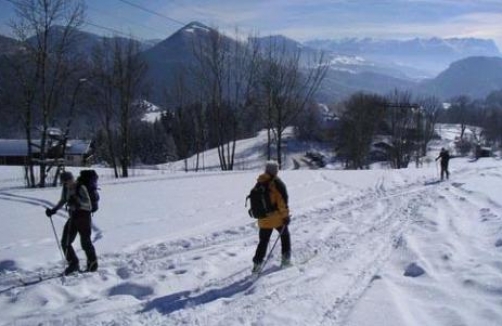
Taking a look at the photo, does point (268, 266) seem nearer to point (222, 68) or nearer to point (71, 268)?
point (71, 268)

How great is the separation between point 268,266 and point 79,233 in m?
3.44

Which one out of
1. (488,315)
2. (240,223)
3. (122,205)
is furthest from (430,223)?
(122,205)

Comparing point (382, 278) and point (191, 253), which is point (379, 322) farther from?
point (191, 253)

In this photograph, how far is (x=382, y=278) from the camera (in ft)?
26.6

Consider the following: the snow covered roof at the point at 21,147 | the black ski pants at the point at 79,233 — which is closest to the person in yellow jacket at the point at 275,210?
the black ski pants at the point at 79,233

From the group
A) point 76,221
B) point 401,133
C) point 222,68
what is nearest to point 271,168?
point 76,221

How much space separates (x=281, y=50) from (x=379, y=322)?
1529 inches

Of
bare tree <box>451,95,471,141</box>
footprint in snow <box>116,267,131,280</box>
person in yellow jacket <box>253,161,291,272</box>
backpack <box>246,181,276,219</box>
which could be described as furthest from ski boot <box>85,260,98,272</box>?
bare tree <box>451,95,471,141</box>

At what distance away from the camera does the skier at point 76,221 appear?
9438 mm

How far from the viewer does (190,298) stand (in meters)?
7.76

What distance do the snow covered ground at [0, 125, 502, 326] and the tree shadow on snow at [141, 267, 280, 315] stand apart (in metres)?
0.03

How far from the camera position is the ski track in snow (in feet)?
22.6

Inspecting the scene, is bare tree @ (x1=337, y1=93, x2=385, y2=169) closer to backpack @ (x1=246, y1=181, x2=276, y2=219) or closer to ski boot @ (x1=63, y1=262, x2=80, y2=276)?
backpack @ (x1=246, y1=181, x2=276, y2=219)

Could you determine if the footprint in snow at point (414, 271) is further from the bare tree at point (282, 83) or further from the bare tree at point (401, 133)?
the bare tree at point (401, 133)
